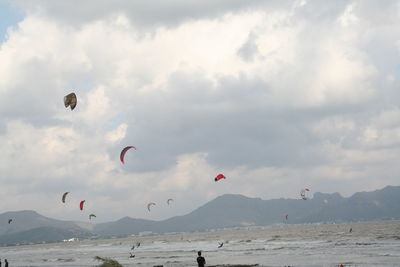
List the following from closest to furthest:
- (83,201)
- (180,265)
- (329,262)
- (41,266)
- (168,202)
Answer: (329,262), (180,265), (83,201), (41,266), (168,202)

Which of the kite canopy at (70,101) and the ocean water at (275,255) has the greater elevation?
the kite canopy at (70,101)

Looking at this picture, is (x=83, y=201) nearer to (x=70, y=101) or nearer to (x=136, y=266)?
(x=136, y=266)

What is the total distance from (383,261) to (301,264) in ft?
26.9

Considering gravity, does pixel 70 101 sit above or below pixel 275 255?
above

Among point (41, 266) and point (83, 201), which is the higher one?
point (83, 201)

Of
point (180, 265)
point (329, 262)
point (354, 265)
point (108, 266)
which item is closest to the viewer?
point (108, 266)

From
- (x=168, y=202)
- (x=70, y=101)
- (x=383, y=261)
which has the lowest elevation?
(x=383, y=261)

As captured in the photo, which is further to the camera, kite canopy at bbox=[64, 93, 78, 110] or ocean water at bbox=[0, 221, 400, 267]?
ocean water at bbox=[0, 221, 400, 267]

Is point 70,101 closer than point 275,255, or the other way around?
point 70,101

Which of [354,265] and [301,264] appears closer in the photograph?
[354,265]

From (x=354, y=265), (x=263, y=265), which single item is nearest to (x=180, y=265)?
(x=263, y=265)

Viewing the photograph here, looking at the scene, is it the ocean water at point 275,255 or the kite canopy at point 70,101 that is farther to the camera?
the ocean water at point 275,255

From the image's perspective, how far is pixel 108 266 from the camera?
39.9m

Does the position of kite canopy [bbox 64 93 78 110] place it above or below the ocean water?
above
